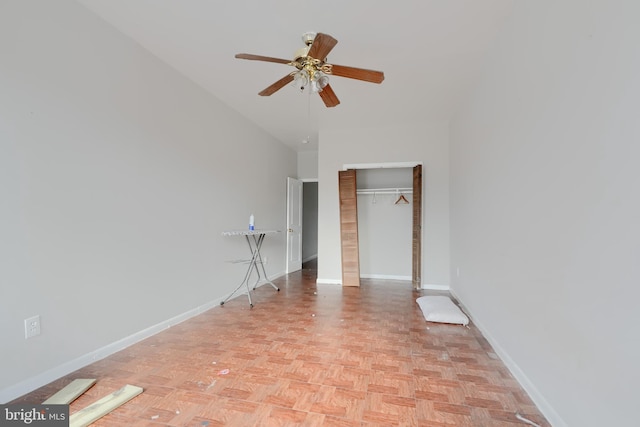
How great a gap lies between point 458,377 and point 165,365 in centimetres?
224

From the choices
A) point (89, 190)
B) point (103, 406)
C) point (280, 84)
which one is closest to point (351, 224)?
point (280, 84)

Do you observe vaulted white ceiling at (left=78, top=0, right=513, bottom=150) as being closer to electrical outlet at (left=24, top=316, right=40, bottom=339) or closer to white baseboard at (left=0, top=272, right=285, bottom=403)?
electrical outlet at (left=24, top=316, right=40, bottom=339)

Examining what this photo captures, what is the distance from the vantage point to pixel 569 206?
1.49 metres

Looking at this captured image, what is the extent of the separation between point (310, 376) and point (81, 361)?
1755 millimetres

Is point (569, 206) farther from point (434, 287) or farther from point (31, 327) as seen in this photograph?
point (434, 287)

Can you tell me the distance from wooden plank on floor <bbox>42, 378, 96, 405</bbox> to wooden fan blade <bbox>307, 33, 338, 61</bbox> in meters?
2.77

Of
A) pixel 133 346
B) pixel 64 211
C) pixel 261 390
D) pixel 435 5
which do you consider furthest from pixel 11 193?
pixel 435 5

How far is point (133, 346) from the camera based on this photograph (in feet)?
8.60

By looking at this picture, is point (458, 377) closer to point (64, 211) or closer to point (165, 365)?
point (165, 365)

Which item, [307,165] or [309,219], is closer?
[307,165]

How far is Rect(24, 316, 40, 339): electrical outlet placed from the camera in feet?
6.26

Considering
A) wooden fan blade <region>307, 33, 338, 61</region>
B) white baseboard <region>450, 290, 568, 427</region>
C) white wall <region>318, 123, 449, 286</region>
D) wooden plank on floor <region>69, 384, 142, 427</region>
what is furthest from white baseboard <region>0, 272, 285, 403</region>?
white baseboard <region>450, 290, 568, 427</region>

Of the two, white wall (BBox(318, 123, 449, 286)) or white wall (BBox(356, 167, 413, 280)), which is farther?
white wall (BBox(356, 167, 413, 280))

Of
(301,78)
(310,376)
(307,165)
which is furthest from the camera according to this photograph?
(307,165)
